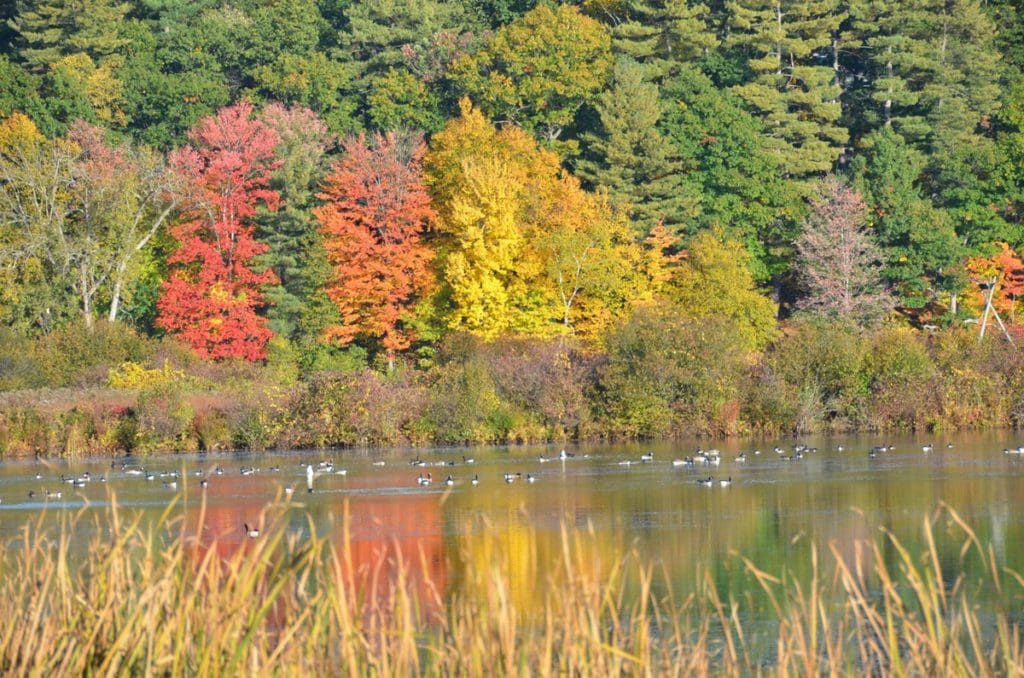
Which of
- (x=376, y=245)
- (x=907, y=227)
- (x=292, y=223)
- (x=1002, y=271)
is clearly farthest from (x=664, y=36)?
(x=292, y=223)

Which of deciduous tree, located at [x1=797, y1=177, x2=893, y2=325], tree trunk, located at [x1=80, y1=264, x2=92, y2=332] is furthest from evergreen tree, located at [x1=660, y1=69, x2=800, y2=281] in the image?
tree trunk, located at [x1=80, y1=264, x2=92, y2=332]

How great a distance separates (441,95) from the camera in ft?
188

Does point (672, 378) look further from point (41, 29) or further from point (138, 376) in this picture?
point (41, 29)

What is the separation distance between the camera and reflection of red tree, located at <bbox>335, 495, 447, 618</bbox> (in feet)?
60.7

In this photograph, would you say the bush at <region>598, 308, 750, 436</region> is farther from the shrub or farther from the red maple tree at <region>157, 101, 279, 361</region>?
the red maple tree at <region>157, 101, 279, 361</region>

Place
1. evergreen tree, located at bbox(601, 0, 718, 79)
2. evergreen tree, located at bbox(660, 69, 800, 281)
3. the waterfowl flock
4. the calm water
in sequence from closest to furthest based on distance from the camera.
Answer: the calm water → the waterfowl flock → evergreen tree, located at bbox(660, 69, 800, 281) → evergreen tree, located at bbox(601, 0, 718, 79)

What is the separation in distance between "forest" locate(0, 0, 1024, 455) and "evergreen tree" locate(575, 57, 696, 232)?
0.39 ft

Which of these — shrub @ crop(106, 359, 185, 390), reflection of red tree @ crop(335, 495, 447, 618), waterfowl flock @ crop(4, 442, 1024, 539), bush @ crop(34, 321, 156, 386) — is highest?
bush @ crop(34, 321, 156, 386)

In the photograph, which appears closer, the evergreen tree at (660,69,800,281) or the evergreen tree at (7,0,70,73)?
the evergreen tree at (660,69,800,281)

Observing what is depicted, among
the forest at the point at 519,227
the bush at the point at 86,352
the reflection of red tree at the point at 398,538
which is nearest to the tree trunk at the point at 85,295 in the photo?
the forest at the point at 519,227

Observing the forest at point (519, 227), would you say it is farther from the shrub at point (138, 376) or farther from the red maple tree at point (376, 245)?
the shrub at point (138, 376)

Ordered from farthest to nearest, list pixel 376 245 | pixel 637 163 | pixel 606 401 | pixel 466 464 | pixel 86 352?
pixel 637 163
pixel 376 245
pixel 86 352
pixel 606 401
pixel 466 464

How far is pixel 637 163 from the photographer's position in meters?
50.8

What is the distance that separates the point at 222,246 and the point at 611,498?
85.5ft
